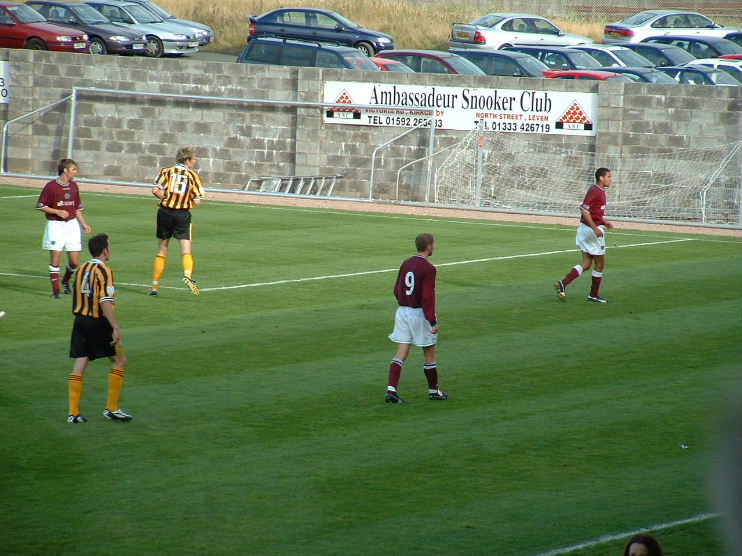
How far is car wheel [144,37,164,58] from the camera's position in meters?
38.8

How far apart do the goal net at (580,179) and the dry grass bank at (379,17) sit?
22.5 meters

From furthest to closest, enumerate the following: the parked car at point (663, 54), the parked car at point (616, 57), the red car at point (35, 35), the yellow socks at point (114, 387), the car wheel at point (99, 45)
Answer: the car wheel at point (99, 45)
the parked car at point (663, 54)
the red car at point (35, 35)
the parked car at point (616, 57)
the yellow socks at point (114, 387)

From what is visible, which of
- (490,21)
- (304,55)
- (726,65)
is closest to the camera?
(304,55)

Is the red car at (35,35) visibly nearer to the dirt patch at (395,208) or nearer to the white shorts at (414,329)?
the dirt patch at (395,208)

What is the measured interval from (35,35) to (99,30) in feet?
7.71

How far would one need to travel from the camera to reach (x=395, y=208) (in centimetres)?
2723

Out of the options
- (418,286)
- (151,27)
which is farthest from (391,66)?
(418,286)

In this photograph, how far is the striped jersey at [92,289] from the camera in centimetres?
913

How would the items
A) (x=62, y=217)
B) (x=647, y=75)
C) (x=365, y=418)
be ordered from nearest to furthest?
(x=365, y=418) → (x=62, y=217) → (x=647, y=75)

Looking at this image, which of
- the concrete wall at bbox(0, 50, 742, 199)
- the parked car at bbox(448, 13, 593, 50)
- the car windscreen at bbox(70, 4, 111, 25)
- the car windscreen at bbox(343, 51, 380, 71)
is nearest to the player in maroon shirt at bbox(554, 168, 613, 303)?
the concrete wall at bbox(0, 50, 742, 199)

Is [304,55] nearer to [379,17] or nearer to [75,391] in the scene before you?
[379,17]

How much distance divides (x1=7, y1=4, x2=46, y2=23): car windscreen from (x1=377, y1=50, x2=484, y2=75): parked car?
13.1 meters

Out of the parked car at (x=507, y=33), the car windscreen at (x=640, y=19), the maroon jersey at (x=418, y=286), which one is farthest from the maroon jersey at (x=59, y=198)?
the car windscreen at (x=640, y=19)

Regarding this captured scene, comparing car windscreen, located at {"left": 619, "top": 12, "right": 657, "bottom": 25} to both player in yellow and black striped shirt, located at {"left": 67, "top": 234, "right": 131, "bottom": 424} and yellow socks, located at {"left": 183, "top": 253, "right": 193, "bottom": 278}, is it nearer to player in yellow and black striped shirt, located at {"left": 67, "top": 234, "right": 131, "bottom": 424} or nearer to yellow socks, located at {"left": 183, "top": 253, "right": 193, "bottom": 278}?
yellow socks, located at {"left": 183, "top": 253, "right": 193, "bottom": 278}
